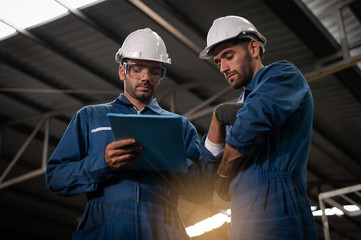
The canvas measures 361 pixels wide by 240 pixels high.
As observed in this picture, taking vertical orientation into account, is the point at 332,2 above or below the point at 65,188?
above

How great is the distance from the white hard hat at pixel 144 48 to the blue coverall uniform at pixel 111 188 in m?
0.60

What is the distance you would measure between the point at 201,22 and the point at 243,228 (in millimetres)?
5148

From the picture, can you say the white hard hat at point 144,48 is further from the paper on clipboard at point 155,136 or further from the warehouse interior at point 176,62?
the warehouse interior at point 176,62

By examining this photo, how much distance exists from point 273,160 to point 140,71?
1261mm

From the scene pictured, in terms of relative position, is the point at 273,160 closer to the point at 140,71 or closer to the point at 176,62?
the point at 140,71

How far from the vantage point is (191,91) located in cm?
898

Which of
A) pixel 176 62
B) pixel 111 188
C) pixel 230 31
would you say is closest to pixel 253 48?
pixel 230 31

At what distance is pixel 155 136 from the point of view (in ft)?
7.44

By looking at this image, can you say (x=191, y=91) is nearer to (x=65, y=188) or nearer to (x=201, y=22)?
(x=201, y=22)

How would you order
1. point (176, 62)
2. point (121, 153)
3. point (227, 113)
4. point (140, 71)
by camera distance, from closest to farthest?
point (121, 153) < point (227, 113) < point (140, 71) < point (176, 62)

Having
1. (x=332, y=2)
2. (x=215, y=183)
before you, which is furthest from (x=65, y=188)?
(x=332, y=2)

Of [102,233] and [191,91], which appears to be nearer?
[102,233]

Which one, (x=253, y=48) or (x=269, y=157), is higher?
(x=253, y=48)

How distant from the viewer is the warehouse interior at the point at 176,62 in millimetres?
6711
